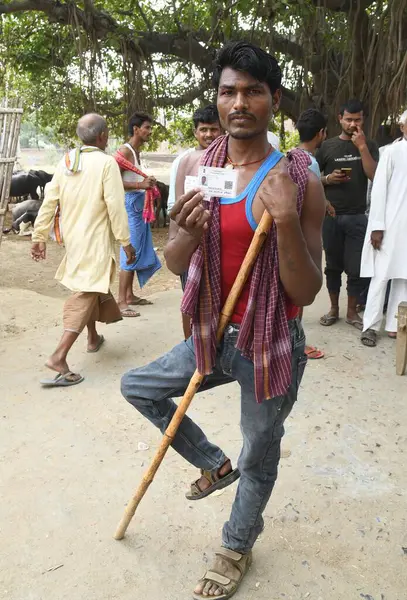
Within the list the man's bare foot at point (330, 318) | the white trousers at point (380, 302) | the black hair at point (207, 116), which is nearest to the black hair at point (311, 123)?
the black hair at point (207, 116)

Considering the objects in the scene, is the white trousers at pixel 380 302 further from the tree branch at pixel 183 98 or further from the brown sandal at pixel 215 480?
the tree branch at pixel 183 98

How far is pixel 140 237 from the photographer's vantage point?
519 cm

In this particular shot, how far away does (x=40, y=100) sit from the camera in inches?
437

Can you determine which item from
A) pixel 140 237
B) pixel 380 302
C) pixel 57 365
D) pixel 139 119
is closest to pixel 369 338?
pixel 380 302

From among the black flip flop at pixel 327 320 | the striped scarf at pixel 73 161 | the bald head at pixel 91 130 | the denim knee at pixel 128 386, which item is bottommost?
the black flip flop at pixel 327 320

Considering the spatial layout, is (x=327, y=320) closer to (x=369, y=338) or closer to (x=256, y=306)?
(x=369, y=338)

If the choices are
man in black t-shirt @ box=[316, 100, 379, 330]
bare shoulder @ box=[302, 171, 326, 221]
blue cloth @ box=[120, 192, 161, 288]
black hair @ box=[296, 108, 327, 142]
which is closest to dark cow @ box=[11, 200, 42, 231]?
blue cloth @ box=[120, 192, 161, 288]

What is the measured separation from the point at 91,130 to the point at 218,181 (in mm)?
2504

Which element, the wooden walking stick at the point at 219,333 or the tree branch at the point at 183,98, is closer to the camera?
the wooden walking stick at the point at 219,333

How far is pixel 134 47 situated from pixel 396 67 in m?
3.79

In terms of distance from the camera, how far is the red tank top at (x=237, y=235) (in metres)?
1.68

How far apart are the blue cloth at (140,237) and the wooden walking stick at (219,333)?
3.21m

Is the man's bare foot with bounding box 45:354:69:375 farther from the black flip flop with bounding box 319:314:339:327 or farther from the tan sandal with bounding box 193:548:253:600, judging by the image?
the black flip flop with bounding box 319:314:339:327

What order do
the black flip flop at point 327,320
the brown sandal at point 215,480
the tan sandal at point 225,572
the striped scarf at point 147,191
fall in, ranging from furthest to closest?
the striped scarf at point 147,191 → the black flip flop at point 327,320 → the brown sandal at point 215,480 → the tan sandal at point 225,572
